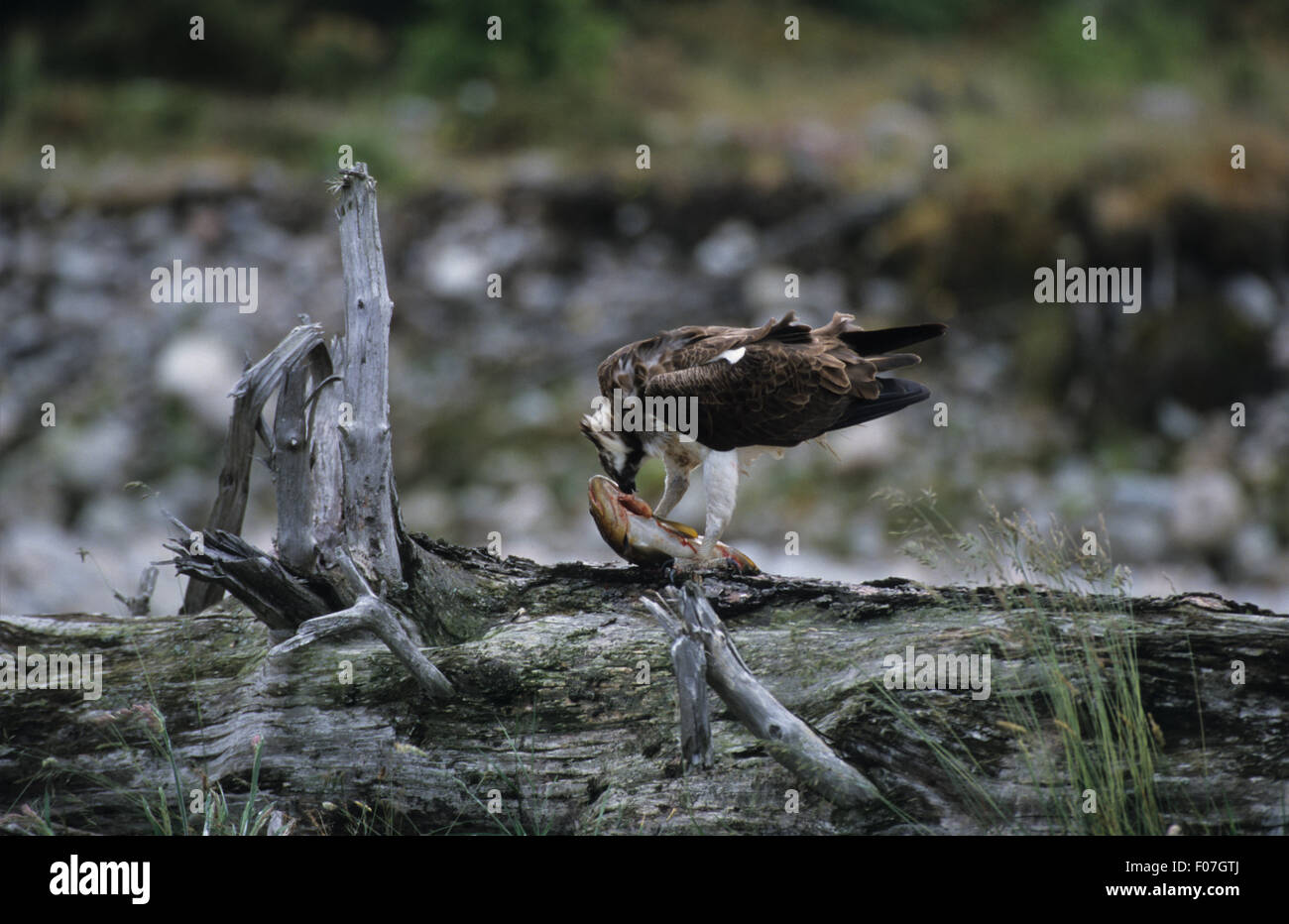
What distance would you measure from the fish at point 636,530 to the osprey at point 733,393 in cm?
11

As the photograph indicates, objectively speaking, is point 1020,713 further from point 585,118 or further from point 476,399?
point 585,118

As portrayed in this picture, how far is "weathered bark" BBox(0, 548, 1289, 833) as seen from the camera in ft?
15.2

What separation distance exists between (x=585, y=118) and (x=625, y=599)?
9.71 m

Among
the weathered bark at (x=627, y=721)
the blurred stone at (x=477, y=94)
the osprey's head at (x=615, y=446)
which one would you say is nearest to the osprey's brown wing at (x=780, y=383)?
the osprey's head at (x=615, y=446)

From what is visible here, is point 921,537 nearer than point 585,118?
Yes

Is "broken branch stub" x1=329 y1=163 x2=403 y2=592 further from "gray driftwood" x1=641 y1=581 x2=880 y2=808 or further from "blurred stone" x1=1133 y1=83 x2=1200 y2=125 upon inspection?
"blurred stone" x1=1133 y1=83 x2=1200 y2=125

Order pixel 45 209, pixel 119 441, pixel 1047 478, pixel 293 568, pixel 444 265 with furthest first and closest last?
pixel 45 209 < pixel 444 265 < pixel 119 441 < pixel 1047 478 < pixel 293 568

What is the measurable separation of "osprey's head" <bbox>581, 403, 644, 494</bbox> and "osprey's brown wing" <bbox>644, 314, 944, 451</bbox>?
283 mm

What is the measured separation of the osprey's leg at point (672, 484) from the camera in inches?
226

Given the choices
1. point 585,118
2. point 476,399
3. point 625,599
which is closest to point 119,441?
point 476,399

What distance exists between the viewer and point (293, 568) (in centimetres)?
514

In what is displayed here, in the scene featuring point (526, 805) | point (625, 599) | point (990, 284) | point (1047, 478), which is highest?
point (990, 284)

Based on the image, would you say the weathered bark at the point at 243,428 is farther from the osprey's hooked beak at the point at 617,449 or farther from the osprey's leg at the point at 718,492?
the osprey's leg at the point at 718,492

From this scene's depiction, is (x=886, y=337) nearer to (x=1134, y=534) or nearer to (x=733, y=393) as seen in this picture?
(x=733, y=393)
